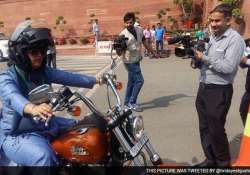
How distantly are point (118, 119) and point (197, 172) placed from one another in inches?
51.6

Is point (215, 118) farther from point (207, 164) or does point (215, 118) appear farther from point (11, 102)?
point (11, 102)

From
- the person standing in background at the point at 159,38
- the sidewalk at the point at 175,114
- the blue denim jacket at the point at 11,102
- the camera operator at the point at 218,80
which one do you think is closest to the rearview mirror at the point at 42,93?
the blue denim jacket at the point at 11,102

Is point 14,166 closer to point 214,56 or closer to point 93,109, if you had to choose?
point 93,109

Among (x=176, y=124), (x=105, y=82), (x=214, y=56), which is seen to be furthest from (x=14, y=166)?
(x=176, y=124)

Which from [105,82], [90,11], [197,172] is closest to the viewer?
[105,82]

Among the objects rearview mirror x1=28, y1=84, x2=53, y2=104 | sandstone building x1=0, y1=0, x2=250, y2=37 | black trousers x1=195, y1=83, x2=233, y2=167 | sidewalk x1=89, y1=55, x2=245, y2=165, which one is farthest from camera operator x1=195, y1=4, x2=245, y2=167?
sandstone building x1=0, y1=0, x2=250, y2=37

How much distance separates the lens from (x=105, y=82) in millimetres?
3637

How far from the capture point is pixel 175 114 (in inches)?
310

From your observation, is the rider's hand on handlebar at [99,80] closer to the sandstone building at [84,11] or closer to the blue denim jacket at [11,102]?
the blue denim jacket at [11,102]

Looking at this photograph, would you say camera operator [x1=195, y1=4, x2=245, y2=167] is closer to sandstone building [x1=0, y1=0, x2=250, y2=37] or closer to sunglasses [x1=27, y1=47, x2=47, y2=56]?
sunglasses [x1=27, y1=47, x2=47, y2=56]

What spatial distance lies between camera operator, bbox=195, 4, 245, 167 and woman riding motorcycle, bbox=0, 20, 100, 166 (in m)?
1.77

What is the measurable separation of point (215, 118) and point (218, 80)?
1.32 feet

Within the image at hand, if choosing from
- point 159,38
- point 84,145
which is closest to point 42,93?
point 84,145

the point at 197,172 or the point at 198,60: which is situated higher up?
the point at 198,60
